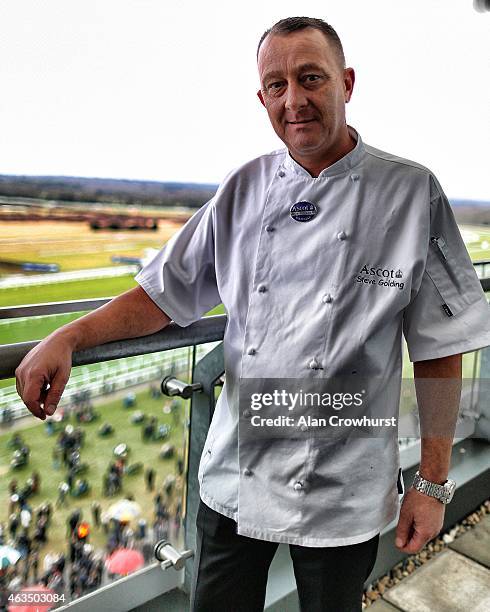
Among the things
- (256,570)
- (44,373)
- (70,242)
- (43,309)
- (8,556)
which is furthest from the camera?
(70,242)

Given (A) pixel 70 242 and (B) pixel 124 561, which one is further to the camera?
(A) pixel 70 242

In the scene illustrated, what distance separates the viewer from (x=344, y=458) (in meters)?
0.91

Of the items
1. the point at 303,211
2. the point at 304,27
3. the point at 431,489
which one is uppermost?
the point at 304,27

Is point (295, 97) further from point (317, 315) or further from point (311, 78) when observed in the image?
point (317, 315)

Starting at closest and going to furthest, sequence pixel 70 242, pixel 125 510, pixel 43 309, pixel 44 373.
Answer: pixel 44 373
pixel 125 510
pixel 43 309
pixel 70 242

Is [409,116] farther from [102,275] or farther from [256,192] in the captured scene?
[256,192]

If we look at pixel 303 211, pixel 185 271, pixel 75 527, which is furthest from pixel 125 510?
pixel 303 211

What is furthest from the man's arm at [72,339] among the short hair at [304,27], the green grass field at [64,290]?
the green grass field at [64,290]

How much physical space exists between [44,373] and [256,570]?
59 cm

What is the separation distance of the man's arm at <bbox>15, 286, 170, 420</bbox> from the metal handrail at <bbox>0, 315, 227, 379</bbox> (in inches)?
0.4

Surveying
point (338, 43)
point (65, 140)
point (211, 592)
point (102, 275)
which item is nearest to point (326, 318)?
point (338, 43)

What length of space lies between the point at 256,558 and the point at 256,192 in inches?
28.4

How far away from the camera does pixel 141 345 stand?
0.98m

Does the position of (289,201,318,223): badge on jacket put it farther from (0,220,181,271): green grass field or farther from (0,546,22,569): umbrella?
(0,220,181,271): green grass field
